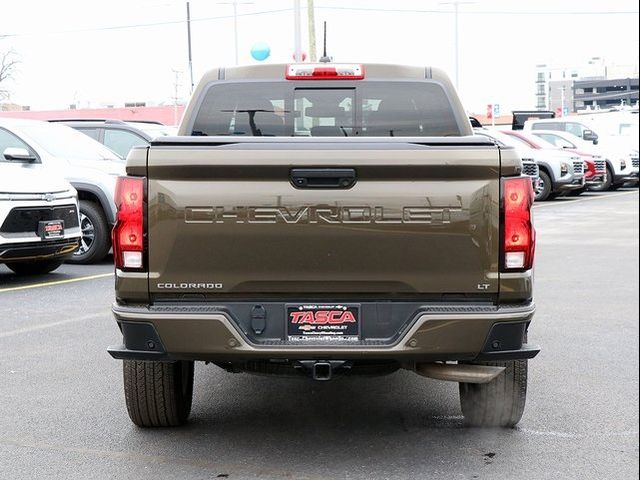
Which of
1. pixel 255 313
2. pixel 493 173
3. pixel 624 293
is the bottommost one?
pixel 624 293

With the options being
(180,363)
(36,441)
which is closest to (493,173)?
(180,363)

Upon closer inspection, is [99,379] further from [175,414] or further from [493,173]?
[493,173]

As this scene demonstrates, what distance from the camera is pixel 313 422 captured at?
5.12 metres

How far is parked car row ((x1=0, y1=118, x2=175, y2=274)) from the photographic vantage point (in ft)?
32.3

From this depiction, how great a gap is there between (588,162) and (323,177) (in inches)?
917

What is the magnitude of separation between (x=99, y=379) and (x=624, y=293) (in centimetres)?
578

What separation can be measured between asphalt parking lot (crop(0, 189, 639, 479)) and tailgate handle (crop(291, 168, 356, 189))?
1294 mm

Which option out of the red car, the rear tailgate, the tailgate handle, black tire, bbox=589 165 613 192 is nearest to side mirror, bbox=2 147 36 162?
the rear tailgate

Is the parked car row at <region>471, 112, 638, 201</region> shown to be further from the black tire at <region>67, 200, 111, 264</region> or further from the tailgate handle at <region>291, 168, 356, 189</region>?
the tailgate handle at <region>291, 168, 356, 189</region>

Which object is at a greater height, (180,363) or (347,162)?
(347,162)

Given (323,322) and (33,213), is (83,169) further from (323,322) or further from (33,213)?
(323,322)

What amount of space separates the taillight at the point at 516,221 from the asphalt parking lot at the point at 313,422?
990 millimetres

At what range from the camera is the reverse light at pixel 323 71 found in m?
5.70

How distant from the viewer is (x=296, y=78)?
573 cm
